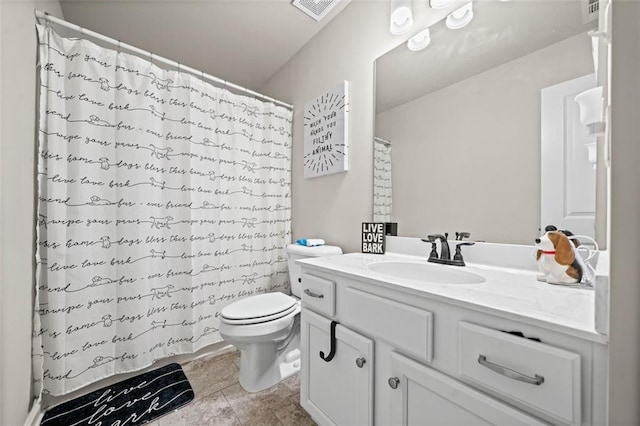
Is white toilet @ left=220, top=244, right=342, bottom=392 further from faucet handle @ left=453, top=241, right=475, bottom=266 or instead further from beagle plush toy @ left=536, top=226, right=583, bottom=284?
beagle plush toy @ left=536, top=226, right=583, bottom=284

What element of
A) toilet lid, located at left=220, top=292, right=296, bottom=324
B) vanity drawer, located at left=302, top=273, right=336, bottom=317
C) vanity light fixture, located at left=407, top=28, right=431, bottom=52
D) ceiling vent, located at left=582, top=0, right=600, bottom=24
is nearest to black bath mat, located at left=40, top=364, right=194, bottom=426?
toilet lid, located at left=220, top=292, right=296, bottom=324

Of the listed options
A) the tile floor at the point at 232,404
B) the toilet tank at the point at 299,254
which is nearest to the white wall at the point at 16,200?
the tile floor at the point at 232,404

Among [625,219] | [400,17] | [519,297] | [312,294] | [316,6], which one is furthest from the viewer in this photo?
[316,6]

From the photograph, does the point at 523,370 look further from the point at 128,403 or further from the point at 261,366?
the point at 128,403

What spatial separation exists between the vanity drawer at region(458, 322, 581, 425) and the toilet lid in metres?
0.97

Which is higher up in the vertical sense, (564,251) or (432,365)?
(564,251)

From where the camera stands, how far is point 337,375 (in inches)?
38.9

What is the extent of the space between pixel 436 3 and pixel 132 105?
67.8 inches

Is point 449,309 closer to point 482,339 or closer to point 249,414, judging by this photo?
point 482,339

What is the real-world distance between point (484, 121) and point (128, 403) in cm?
221

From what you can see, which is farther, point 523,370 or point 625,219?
point 523,370

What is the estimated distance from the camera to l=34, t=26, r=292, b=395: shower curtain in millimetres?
1239


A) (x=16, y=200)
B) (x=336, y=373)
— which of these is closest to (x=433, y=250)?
(x=336, y=373)

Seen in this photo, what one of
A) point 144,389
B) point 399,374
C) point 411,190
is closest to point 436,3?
point 411,190
